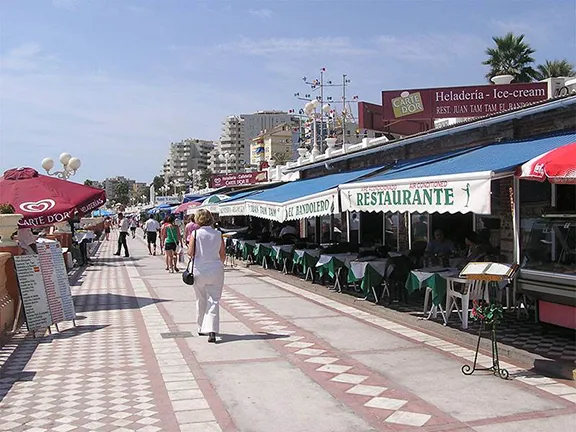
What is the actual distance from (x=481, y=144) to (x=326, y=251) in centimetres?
412

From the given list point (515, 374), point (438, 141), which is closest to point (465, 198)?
point (515, 374)

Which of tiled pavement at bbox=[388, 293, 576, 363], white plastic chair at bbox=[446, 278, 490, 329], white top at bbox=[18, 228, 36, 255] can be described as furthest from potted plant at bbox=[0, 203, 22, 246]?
white plastic chair at bbox=[446, 278, 490, 329]

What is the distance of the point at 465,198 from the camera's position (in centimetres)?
707

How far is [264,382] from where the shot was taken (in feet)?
20.3

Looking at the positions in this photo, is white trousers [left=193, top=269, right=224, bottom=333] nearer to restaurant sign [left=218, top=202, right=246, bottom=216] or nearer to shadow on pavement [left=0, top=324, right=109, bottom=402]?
shadow on pavement [left=0, top=324, right=109, bottom=402]

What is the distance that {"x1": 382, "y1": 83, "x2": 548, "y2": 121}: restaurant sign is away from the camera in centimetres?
1597

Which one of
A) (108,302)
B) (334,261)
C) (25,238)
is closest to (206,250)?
(25,238)

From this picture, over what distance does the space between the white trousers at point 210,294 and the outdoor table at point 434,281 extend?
302cm

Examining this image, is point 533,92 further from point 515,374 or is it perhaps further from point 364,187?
point 515,374

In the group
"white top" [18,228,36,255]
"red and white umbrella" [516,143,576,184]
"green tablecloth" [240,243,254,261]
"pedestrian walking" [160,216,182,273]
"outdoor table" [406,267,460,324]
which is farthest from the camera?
"green tablecloth" [240,243,254,261]

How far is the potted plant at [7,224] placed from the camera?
9.42 meters

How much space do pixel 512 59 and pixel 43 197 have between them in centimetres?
2945

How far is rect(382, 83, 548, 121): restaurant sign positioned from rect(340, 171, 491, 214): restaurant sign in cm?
689

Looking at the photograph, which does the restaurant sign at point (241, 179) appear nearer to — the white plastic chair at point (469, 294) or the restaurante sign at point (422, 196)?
the restaurante sign at point (422, 196)
